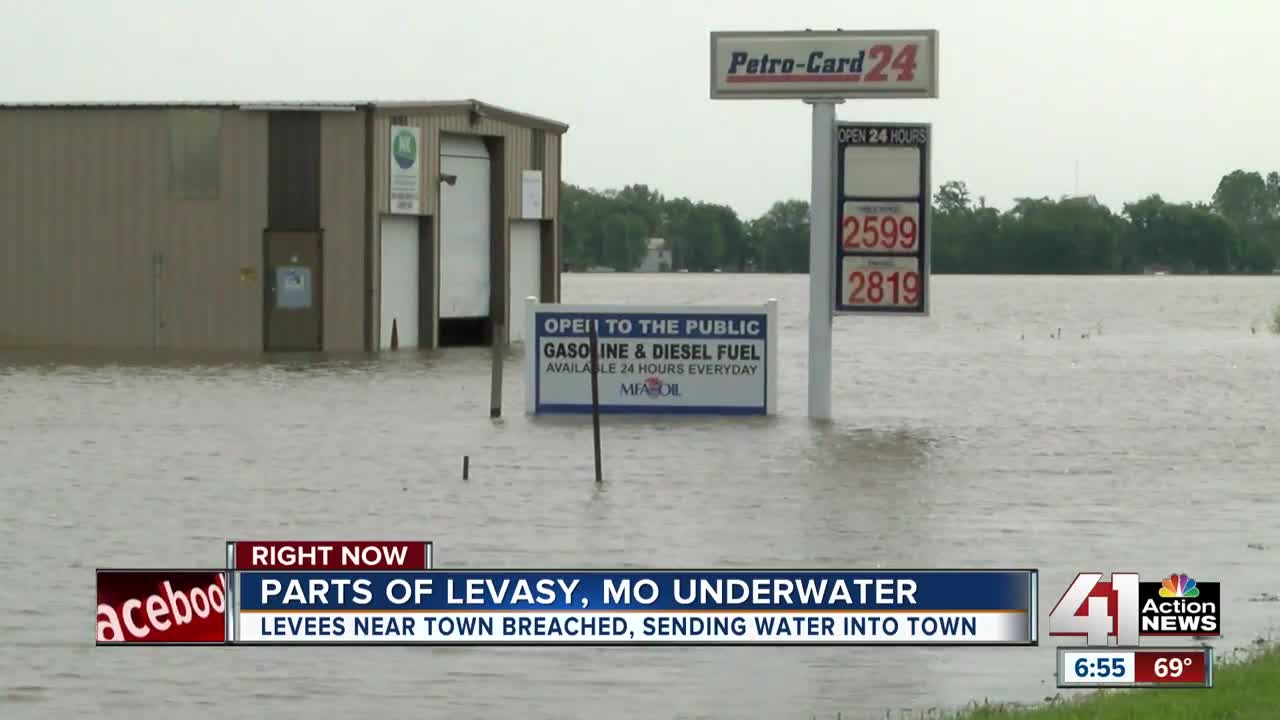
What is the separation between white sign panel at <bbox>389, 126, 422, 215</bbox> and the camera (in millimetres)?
45375

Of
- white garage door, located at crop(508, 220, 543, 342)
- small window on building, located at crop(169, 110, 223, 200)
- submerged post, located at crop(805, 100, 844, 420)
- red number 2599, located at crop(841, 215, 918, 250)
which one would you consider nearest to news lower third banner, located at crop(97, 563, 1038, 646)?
submerged post, located at crop(805, 100, 844, 420)

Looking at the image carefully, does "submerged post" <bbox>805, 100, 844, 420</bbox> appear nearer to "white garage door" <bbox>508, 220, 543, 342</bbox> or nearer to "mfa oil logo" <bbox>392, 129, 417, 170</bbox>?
"mfa oil logo" <bbox>392, 129, 417, 170</bbox>

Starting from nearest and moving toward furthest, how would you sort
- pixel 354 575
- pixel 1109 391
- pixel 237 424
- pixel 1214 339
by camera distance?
pixel 354 575 → pixel 237 424 → pixel 1109 391 → pixel 1214 339

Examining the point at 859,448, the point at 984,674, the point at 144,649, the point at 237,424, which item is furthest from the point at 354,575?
the point at 237,424

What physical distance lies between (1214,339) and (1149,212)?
143747 mm

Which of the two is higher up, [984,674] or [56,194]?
[56,194]

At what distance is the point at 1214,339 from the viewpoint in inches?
2341

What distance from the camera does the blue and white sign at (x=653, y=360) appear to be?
88.7 ft

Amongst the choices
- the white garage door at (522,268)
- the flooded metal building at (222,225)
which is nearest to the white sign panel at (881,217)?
the flooded metal building at (222,225)

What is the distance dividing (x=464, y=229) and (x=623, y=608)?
38.7 metres

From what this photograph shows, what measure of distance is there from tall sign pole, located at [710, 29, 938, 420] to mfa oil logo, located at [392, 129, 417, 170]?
18510mm

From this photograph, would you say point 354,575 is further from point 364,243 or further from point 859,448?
point 364,243

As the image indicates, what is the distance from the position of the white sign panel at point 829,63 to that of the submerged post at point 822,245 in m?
0.39

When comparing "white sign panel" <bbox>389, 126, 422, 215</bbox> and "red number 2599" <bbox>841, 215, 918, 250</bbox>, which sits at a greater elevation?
"white sign panel" <bbox>389, 126, 422, 215</bbox>
